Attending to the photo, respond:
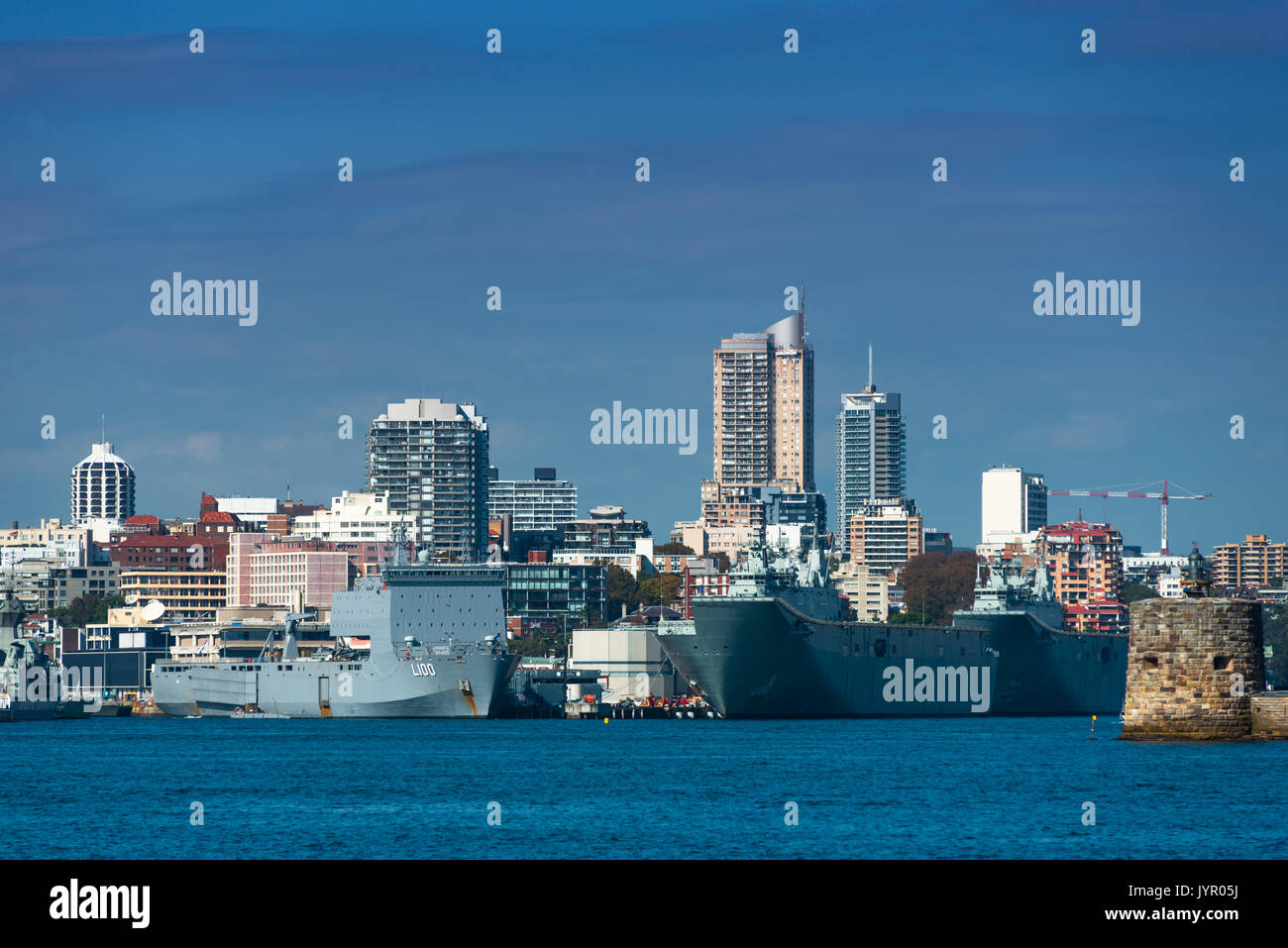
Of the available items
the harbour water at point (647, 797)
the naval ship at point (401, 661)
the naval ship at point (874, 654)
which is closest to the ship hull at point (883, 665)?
the naval ship at point (874, 654)

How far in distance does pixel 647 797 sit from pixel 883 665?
70193mm

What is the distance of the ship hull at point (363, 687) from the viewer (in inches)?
4727

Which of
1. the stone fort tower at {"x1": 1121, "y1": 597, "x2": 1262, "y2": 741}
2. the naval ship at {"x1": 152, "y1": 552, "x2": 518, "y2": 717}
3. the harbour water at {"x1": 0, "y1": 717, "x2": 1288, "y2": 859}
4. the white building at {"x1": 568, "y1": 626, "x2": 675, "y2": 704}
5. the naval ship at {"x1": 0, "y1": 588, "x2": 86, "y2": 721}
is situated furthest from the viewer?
the white building at {"x1": 568, "y1": 626, "x2": 675, "y2": 704}

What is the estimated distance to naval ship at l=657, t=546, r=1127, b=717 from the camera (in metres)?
116

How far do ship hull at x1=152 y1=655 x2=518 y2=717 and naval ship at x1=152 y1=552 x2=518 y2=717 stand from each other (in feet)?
0.21

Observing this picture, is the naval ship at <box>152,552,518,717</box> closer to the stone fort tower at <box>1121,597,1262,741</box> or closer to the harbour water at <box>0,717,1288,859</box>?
the harbour water at <box>0,717,1288,859</box>

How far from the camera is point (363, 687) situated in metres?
122

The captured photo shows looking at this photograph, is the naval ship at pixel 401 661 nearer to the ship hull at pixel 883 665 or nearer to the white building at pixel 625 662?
the ship hull at pixel 883 665

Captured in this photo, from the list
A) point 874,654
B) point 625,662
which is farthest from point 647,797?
point 625,662

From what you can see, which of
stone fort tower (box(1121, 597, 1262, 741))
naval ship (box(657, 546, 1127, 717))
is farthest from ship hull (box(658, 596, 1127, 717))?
stone fort tower (box(1121, 597, 1262, 741))

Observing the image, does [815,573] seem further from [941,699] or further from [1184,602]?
[1184,602]

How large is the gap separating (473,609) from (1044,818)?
256 feet

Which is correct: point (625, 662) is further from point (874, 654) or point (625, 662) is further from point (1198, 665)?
point (1198, 665)

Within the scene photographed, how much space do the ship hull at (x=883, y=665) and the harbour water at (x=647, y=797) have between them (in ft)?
50.2
